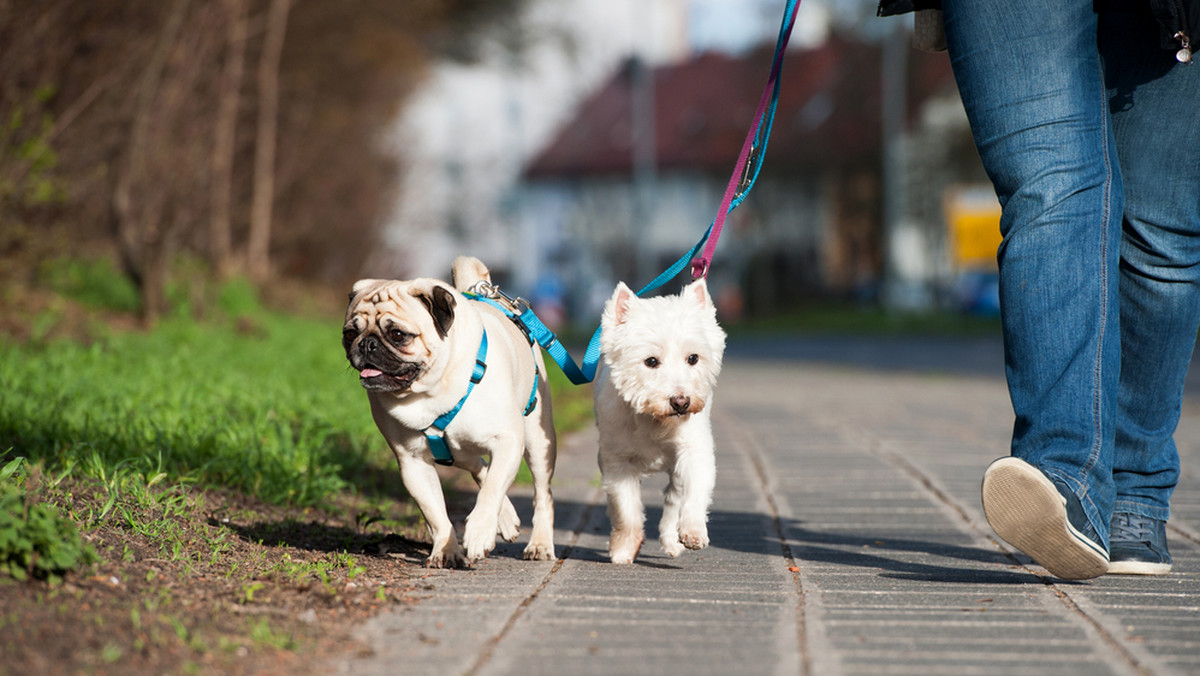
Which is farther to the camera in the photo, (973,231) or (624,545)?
(973,231)

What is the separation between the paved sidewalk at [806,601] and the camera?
2.76 metres

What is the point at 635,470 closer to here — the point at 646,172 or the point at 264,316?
the point at 264,316

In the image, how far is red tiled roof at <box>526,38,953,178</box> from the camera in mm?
42906

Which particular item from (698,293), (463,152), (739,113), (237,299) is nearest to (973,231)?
(739,113)

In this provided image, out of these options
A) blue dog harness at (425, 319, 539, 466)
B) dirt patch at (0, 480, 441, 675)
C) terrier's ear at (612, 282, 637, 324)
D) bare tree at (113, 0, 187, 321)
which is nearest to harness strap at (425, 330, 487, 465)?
blue dog harness at (425, 319, 539, 466)

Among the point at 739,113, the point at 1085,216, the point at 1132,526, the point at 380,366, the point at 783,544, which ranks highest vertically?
the point at 739,113

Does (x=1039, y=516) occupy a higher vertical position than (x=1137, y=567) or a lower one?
higher

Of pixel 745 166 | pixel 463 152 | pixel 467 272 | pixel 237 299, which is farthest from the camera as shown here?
pixel 463 152

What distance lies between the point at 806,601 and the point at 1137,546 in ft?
3.51

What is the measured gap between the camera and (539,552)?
4.14m

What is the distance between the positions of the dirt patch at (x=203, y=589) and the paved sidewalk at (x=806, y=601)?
0.18 metres

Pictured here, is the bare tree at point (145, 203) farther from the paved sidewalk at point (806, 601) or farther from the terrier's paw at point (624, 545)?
the terrier's paw at point (624, 545)

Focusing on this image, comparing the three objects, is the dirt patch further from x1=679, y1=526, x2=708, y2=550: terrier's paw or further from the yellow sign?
the yellow sign

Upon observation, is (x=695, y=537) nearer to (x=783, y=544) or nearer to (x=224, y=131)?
(x=783, y=544)
